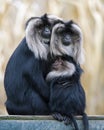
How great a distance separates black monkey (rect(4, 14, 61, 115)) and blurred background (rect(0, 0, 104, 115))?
5.30 ft

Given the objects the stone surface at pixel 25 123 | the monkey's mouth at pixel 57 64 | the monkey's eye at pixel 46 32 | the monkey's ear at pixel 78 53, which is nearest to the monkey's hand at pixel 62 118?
the stone surface at pixel 25 123

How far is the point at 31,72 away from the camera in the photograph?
16.9ft

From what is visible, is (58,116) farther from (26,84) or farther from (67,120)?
(26,84)

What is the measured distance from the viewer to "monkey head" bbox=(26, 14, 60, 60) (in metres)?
5.19

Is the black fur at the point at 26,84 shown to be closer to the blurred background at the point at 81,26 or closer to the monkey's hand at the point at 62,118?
the monkey's hand at the point at 62,118

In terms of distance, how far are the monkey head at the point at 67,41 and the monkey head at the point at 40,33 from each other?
55mm

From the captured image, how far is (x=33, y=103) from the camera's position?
5.20 meters

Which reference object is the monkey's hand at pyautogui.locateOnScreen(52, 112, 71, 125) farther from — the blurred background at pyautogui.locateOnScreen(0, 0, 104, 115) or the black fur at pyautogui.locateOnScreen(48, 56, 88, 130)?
the blurred background at pyautogui.locateOnScreen(0, 0, 104, 115)

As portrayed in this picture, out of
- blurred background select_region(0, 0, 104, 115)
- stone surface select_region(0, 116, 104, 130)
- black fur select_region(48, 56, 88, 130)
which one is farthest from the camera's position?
blurred background select_region(0, 0, 104, 115)

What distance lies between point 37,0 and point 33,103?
8.41ft

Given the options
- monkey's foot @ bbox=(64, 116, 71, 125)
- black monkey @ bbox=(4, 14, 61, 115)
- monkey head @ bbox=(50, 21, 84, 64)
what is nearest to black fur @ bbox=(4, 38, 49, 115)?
black monkey @ bbox=(4, 14, 61, 115)

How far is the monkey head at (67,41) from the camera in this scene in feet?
17.1

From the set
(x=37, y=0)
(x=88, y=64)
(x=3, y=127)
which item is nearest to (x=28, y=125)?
(x=3, y=127)

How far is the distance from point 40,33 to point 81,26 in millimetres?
1998
